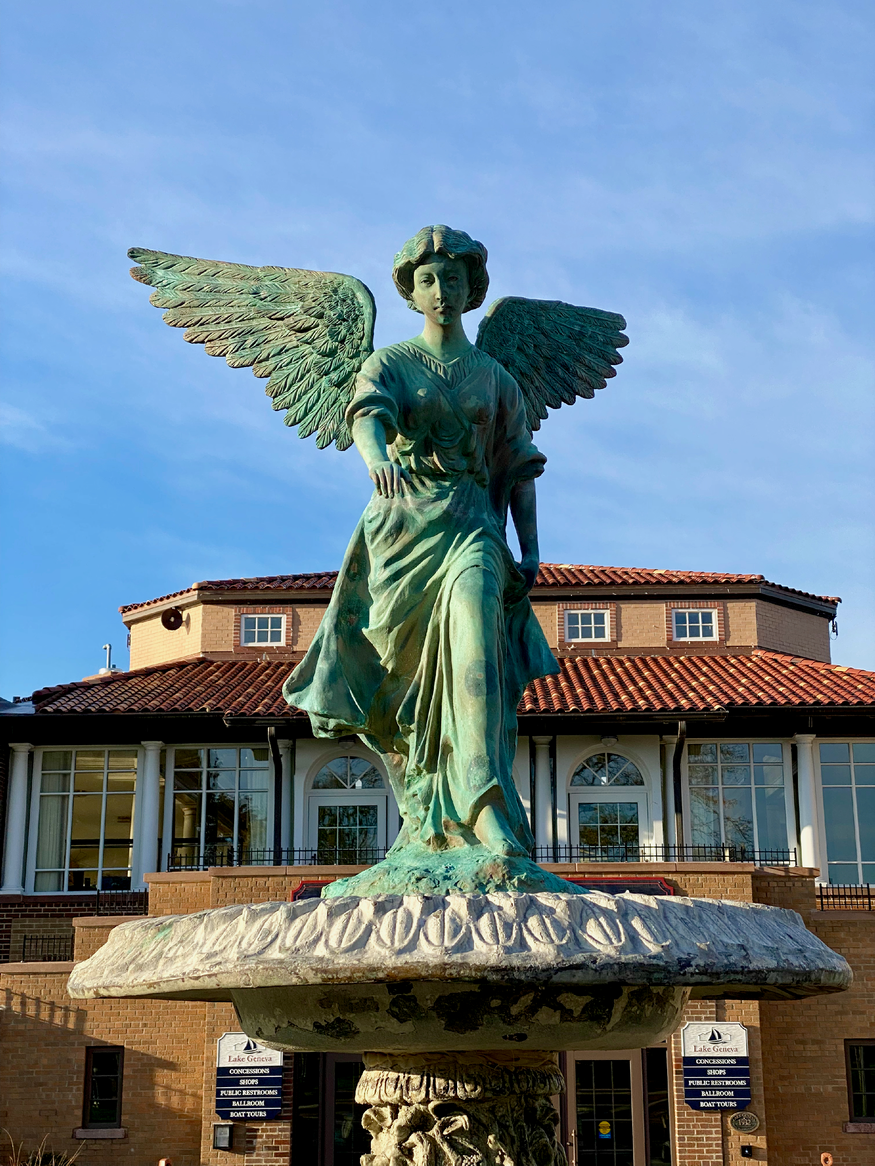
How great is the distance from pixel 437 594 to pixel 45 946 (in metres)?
23.2

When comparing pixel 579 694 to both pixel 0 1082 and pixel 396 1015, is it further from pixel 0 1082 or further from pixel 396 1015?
pixel 396 1015

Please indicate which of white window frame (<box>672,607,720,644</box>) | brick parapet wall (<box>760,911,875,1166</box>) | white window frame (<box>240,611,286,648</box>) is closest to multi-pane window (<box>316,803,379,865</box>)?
white window frame (<box>240,611,286,648</box>)

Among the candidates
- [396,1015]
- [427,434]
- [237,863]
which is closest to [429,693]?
[427,434]

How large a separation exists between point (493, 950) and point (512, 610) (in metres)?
2.44

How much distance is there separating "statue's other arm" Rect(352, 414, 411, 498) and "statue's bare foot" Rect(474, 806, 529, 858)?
1367 millimetres

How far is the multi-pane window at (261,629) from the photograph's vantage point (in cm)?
3441

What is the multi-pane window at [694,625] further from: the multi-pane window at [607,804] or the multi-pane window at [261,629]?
the multi-pane window at [261,629]

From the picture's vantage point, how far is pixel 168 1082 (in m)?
22.0

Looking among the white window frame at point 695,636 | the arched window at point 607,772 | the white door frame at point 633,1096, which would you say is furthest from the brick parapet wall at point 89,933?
the white window frame at point 695,636

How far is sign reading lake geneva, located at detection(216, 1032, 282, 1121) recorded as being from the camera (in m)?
21.3

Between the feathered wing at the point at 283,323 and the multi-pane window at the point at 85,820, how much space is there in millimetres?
22372

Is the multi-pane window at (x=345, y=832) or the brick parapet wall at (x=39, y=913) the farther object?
the multi-pane window at (x=345, y=832)

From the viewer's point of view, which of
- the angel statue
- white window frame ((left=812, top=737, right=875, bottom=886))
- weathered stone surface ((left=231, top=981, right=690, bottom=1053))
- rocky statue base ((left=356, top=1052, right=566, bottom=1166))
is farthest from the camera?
white window frame ((left=812, top=737, right=875, bottom=886))

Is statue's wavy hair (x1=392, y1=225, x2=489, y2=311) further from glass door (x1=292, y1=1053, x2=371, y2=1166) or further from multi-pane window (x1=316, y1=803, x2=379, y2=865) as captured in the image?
multi-pane window (x1=316, y1=803, x2=379, y2=865)
